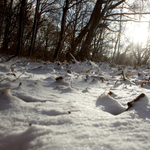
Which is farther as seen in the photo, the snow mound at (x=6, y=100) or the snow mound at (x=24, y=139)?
the snow mound at (x=6, y=100)

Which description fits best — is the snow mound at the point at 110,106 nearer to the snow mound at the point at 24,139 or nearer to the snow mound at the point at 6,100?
the snow mound at the point at 24,139

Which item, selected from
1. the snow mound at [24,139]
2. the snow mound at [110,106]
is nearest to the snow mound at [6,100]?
the snow mound at [24,139]

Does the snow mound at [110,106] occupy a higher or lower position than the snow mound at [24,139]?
higher

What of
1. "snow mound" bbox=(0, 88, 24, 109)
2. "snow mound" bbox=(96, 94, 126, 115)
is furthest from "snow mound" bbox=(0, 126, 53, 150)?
"snow mound" bbox=(96, 94, 126, 115)

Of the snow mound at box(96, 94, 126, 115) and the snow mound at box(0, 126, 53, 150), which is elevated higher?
the snow mound at box(96, 94, 126, 115)

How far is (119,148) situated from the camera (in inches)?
15.5

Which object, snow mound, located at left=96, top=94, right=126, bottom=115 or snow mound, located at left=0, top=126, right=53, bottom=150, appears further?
snow mound, located at left=96, top=94, right=126, bottom=115

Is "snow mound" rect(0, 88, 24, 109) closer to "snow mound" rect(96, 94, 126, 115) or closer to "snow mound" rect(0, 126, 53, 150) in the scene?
"snow mound" rect(0, 126, 53, 150)

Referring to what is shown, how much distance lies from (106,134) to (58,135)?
0.71ft

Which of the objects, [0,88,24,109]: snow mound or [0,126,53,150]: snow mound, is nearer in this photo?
[0,126,53,150]: snow mound

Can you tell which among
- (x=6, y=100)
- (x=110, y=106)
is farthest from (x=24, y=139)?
(x=110, y=106)

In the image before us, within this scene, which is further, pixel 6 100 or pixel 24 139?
pixel 6 100

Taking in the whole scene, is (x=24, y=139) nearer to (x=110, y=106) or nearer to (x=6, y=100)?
(x=6, y=100)

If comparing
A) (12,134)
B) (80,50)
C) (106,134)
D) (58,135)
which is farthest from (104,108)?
(80,50)
